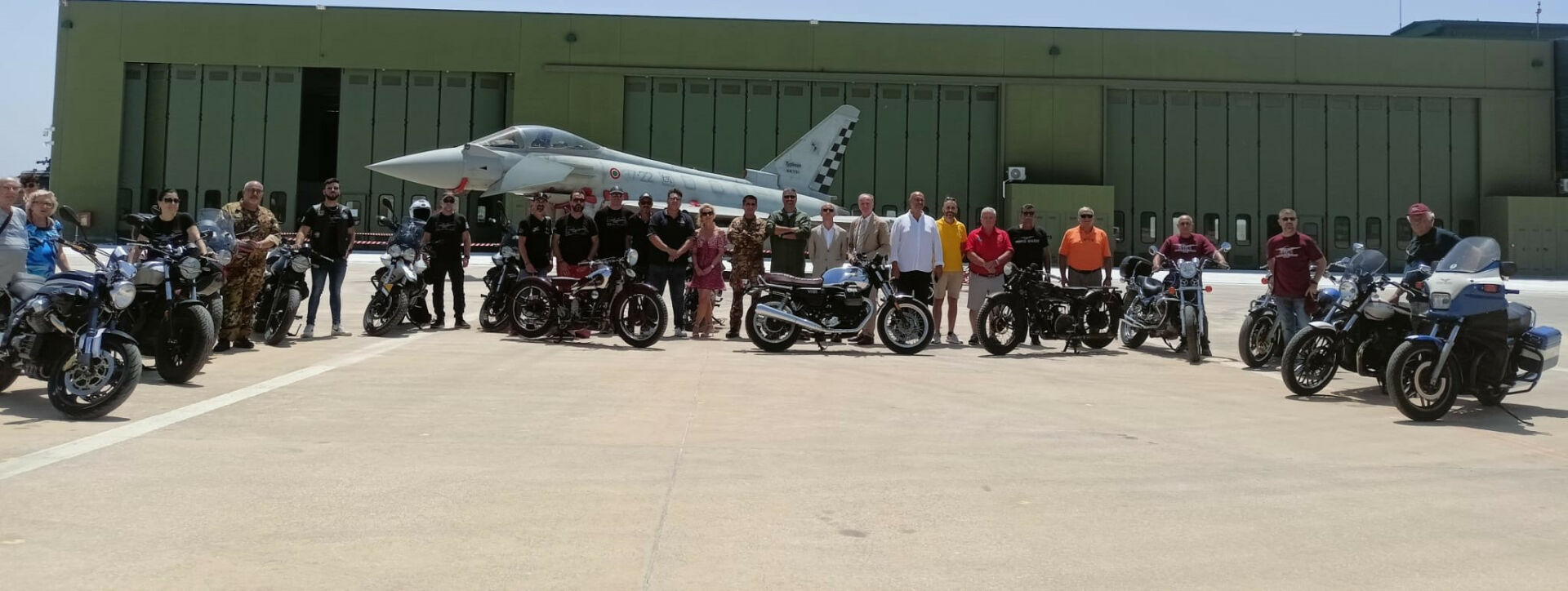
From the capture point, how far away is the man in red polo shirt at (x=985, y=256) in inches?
444

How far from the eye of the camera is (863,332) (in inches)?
432

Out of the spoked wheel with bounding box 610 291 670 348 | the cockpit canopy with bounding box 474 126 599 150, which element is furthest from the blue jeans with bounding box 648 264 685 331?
the cockpit canopy with bounding box 474 126 599 150

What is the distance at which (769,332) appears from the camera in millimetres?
10211

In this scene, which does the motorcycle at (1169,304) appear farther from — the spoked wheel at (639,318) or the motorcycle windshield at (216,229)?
the motorcycle windshield at (216,229)

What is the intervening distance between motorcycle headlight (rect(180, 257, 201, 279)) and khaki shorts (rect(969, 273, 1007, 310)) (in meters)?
7.43

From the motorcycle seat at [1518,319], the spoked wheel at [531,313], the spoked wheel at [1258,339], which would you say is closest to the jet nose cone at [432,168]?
the spoked wheel at [531,313]

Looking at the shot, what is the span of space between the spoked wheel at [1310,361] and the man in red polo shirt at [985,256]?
3.91 metres

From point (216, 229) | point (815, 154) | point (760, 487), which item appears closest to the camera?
point (760, 487)

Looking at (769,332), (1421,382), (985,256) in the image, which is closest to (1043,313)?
(985,256)

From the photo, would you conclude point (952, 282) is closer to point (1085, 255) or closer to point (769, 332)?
point (1085, 255)

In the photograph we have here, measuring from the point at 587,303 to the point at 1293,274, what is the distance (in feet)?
21.3

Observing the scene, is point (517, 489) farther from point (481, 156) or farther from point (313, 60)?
point (313, 60)

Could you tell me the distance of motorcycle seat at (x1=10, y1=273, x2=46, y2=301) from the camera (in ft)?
19.9

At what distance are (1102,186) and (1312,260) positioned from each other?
91.4ft
